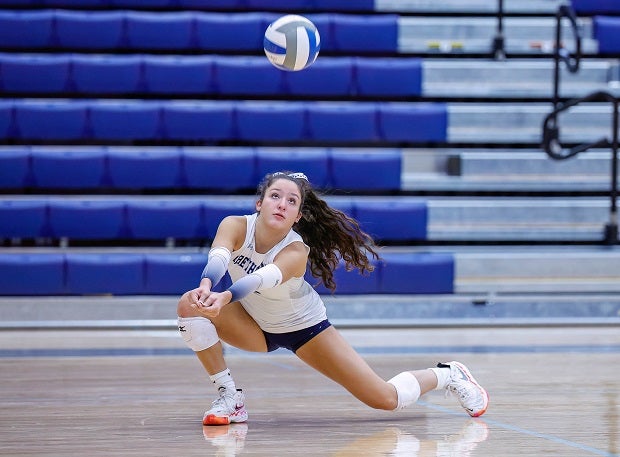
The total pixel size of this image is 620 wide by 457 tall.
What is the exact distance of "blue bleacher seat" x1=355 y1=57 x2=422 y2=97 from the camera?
29.4 ft

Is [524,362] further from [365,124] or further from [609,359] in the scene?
[365,124]

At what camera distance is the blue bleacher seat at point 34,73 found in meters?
8.70

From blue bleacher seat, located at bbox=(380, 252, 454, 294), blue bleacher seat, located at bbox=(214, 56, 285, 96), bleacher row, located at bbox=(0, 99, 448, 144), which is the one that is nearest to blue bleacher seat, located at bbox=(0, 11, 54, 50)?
bleacher row, located at bbox=(0, 99, 448, 144)

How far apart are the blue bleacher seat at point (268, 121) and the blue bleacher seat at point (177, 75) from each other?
49cm

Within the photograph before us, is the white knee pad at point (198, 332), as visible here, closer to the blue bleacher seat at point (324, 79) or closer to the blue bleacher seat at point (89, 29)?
the blue bleacher seat at point (324, 79)

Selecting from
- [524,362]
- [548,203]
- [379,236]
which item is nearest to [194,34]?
[379,236]

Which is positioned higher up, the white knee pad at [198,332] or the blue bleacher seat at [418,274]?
the white knee pad at [198,332]

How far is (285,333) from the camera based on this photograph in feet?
12.6

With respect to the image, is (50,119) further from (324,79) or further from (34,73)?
(324,79)

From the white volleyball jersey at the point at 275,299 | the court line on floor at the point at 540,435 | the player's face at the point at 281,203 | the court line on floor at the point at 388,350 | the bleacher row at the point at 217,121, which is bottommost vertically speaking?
the court line on floor at the point at 388,350

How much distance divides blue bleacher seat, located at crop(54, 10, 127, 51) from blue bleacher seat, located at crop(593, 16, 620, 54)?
168 inches

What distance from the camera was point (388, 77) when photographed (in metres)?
9.01

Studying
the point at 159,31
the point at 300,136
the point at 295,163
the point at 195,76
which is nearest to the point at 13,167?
the point at 195,76

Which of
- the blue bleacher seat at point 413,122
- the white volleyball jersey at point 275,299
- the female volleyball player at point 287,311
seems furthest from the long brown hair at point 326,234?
the blue bleacher seat at point 413,122
